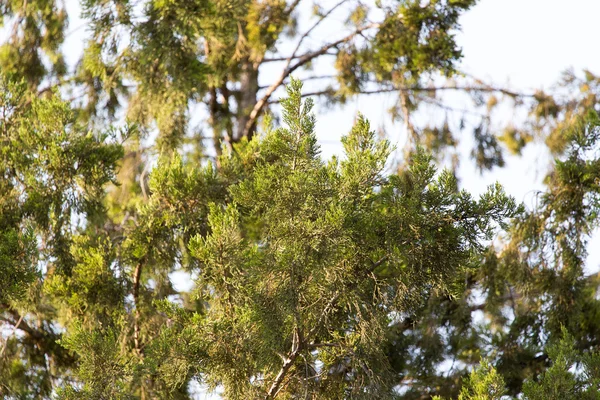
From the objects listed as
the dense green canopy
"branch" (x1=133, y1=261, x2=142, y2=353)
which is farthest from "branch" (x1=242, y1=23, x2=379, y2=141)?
"branch" (x1=133, y1=261, x2=142, y2=353)

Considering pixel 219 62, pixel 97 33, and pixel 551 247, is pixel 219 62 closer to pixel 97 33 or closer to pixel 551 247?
pixel 97 33

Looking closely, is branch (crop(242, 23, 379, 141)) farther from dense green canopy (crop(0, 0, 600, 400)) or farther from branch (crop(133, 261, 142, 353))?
branch (crop(133, 261, 142, 353))

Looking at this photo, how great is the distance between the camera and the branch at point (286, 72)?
1248cm

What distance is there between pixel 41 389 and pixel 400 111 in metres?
6.05

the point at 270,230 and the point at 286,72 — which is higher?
the point at 286,72

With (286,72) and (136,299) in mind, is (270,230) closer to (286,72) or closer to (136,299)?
(136,299)

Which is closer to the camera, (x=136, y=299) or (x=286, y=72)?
(x=136, y=299)

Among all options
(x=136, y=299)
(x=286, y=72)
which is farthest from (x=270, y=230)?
(x=286, y=72)

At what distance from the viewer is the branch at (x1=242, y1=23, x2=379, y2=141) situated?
12477mm

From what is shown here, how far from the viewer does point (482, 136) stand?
13398 mm

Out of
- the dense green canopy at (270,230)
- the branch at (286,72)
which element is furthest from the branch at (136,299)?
the branch at (286,72)

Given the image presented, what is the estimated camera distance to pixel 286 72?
42.0ft

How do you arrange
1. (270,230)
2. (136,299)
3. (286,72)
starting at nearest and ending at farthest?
(270,230), (136,299), (286,72)

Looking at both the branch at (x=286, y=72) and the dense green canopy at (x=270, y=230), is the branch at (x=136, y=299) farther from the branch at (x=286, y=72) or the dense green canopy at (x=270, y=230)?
the branch at (x=286, y=72)
